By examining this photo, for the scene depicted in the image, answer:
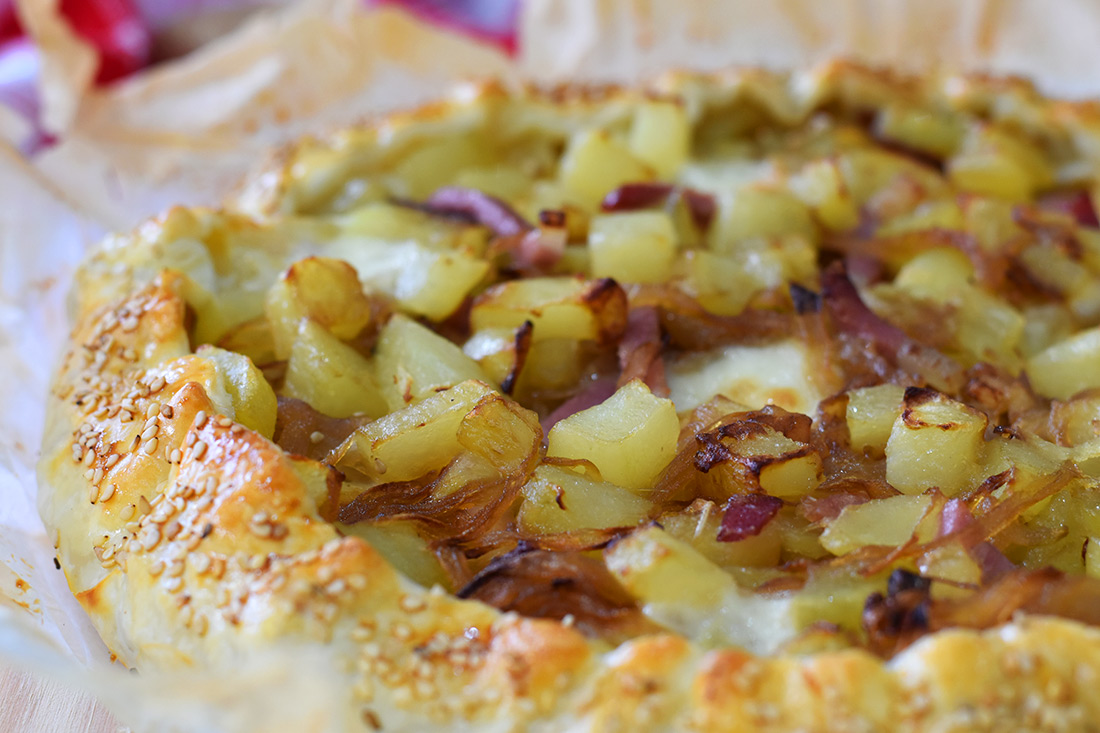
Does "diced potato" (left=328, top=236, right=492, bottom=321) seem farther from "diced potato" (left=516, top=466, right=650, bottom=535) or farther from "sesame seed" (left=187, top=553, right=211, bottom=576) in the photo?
"sesame seed" (left=187, top=553, right=211, bottom=576)

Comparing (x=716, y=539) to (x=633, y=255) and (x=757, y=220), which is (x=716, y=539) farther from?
(x=757, y=220)

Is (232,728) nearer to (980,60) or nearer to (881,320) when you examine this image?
(881,320)

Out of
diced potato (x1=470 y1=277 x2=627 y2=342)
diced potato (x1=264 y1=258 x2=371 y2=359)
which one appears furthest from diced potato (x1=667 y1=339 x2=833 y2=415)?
diced potato (x1=264 y1=258 x2=371 y2=359)

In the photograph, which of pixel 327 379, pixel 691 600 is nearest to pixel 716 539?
pixel 691 600

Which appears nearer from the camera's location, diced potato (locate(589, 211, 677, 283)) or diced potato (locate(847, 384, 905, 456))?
diced potato (locate(847, 384, 905, 456))

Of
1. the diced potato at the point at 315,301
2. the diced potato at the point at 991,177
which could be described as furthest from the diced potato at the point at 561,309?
the diced potato at the point at 991,177
